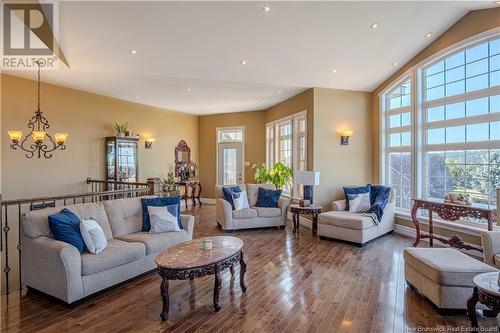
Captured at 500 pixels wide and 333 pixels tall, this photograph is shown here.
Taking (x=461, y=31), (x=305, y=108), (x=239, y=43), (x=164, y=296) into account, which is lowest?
(x=164, y=296)

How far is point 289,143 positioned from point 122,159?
14.1ft

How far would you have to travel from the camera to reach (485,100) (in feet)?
13.9

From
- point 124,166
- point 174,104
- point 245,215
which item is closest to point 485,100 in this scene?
point 245,215

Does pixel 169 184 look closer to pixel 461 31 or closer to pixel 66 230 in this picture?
pixel 66 230

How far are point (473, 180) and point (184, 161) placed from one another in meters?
7.47

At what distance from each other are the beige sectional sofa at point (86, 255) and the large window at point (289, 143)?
3.94m

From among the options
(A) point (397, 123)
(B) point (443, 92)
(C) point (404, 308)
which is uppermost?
(B) point (443, 92)

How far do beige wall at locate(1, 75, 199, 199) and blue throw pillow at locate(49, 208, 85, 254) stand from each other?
314 centimetres

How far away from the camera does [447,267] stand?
8.73 ft

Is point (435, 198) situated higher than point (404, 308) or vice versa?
point (435, 198)

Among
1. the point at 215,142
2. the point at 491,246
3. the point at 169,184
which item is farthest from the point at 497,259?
the point at 215,142

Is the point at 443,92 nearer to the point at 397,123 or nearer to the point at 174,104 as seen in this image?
the point at 397,123

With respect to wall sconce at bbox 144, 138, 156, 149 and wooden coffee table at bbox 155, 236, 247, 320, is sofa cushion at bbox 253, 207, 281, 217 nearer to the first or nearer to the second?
wooden coffee table at bbox 155, 236, 247, 320

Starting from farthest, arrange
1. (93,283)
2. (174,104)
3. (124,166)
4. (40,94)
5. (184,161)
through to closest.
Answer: (184,161), (174,104), (124,166), (40,94), (93,283)
